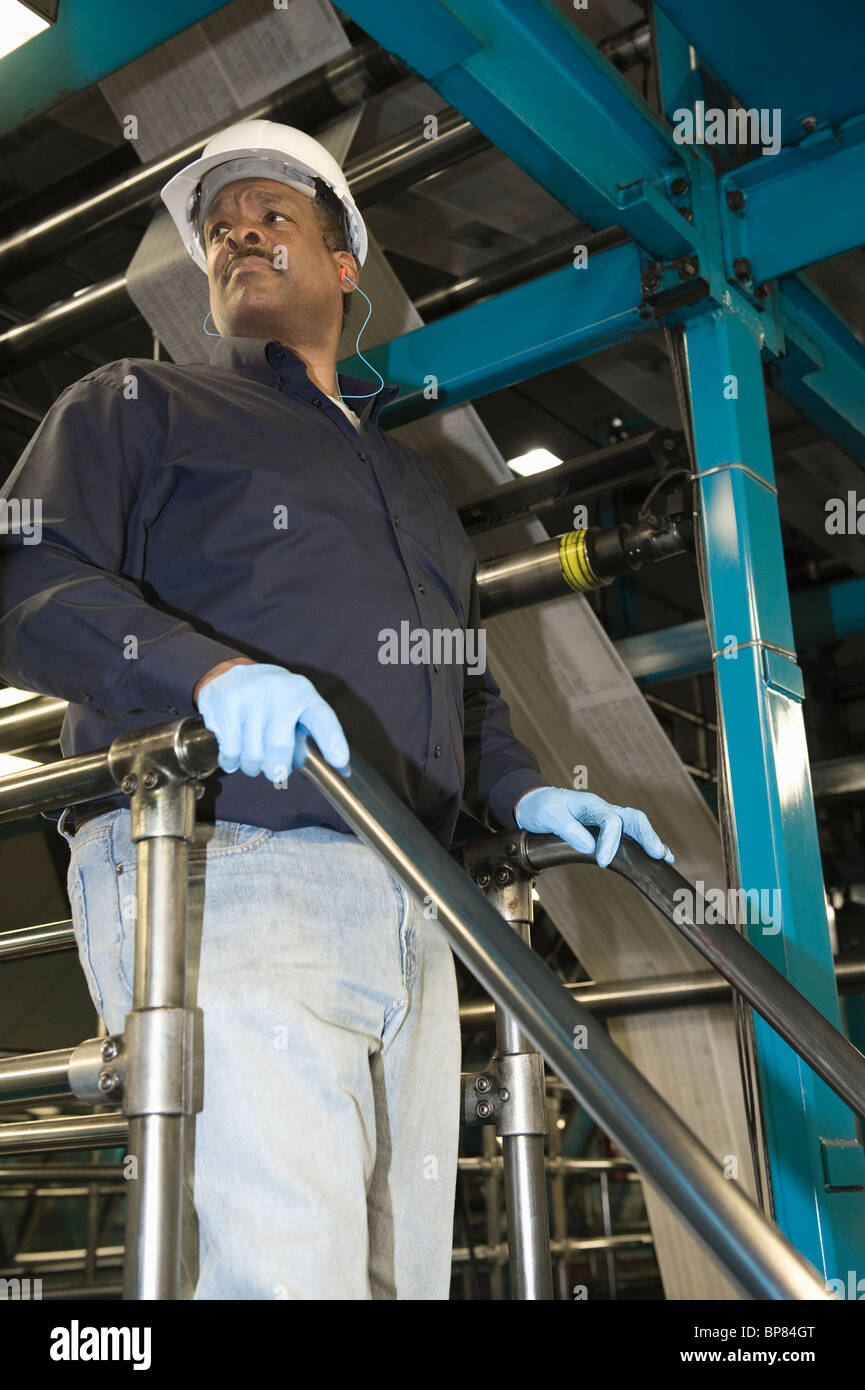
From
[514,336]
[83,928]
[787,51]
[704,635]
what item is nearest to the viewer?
[83,928]

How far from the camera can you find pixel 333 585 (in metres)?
1.33

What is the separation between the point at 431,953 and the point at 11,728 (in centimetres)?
194

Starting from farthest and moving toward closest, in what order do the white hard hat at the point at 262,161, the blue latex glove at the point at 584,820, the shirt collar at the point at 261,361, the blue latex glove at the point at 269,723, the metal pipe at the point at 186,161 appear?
the metal pipe at the point at 186,161 → the white hard hat at the point at 262,161 → the shirt collar at the point at 261,361 → the blue latex glove at the point at 584,820 → the blue latex glove at the point at 269,723

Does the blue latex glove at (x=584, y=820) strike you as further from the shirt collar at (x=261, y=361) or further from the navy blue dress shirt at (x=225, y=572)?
the shirt collar at (x=261, y=361)

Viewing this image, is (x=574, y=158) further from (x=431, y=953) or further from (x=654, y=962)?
(x=654, y=962)

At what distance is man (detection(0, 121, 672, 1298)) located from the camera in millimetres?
1006

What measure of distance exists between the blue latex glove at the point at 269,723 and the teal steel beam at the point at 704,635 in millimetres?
2616

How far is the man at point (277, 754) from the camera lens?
3.30ft

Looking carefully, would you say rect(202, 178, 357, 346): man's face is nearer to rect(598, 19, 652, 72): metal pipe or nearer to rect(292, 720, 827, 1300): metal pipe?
rect(292, 720, 827, 1300): metal pipe

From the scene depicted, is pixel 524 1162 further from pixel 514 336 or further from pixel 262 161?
→ pixel 514 336

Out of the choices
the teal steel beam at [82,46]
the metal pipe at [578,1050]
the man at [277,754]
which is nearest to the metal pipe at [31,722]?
the teal steel beam at [82,46]

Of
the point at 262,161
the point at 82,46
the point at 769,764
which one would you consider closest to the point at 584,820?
the point at 769,764

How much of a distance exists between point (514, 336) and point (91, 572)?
4.67 ft

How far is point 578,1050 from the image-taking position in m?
0.86
